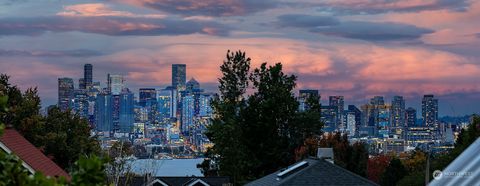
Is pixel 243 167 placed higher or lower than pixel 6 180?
lower

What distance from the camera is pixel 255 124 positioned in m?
81.2

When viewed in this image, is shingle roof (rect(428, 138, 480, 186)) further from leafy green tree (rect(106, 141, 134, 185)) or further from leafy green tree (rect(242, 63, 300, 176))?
leafy green tree (rect(242, 63, 300, 176))

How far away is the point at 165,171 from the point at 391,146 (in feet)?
222

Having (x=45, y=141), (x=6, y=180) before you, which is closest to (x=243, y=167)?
(x=45, y=141)

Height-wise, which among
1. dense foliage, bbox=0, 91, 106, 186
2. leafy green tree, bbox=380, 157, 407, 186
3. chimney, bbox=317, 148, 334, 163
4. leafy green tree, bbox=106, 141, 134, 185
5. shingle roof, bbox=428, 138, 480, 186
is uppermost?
shingle roof, bbox=428, 138, 480, 186

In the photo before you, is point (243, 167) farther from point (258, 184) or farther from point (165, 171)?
point (165, 171)

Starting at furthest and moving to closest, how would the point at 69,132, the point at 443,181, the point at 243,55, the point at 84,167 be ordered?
the point at 243,55 → the point at 69,132 → the point at 84,167 → the point at 443,181

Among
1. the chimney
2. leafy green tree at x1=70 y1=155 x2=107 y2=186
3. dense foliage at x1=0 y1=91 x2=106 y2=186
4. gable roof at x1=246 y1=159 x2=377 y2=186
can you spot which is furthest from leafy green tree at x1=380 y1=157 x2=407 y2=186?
leafy green tree at x1=70 y1=155 x2=107 y2=186

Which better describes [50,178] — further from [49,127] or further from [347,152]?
[347,152]

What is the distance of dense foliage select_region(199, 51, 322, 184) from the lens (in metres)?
77.7

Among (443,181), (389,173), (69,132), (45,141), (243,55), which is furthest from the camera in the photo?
(243,55)

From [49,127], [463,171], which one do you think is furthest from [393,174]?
[463,171]

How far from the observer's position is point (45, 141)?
5594cm

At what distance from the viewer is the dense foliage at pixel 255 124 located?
77688 millimetres
